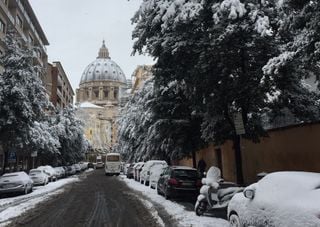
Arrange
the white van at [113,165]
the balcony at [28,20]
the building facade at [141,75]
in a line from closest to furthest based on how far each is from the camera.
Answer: the balcony at [28,20], the white van at [113,165], the building facade at [141,75]

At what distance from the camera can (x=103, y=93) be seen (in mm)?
163250

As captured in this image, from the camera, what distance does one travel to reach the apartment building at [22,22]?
40.8 metres

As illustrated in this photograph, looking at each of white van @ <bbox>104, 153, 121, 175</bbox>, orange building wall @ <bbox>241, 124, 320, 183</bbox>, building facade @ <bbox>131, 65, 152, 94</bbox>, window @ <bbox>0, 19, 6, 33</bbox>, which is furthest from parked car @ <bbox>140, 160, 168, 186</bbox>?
building facade @ <bbox>131, 65, 152, 94</bbox>

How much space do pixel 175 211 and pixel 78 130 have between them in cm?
4876

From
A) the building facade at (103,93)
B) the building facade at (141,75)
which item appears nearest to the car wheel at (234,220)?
the building facade at (141,75)

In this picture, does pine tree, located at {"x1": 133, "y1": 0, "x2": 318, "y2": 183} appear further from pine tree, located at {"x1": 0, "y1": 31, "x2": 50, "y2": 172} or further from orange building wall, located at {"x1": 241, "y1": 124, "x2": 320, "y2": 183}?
pine tree, located at {"x1": 0, "y1": 31, "x2": 50, "y2": 172}

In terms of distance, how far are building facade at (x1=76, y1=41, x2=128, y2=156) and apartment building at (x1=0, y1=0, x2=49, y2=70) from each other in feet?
266

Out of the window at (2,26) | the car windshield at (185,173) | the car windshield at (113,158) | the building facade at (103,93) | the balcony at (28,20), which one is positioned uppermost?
the building facade at (103,93)

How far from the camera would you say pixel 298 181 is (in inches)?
275

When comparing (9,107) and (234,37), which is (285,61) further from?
(9,107)

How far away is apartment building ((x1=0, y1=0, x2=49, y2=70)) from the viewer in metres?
40.8

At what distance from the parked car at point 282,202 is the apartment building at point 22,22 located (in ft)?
99.6

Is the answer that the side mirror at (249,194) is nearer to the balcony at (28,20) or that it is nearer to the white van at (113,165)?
the balcony at (28,20)

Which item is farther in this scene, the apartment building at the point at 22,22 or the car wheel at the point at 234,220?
the apartment building at the point at 22,22
